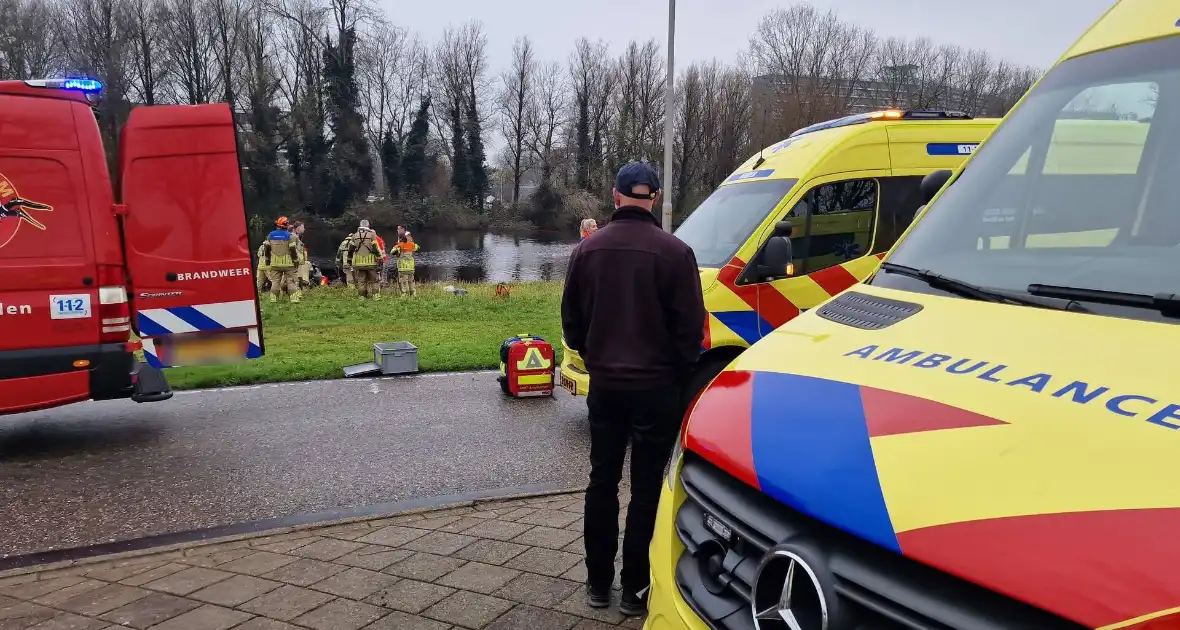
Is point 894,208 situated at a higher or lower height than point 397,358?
higher

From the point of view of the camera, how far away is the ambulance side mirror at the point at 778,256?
550 centimetres

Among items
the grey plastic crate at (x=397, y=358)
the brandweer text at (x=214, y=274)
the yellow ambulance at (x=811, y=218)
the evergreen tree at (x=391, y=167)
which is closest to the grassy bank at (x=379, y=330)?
the grey plastic crate at (x=397, y=358)

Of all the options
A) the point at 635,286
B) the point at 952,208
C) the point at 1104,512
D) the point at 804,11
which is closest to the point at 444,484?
the point at 635,286

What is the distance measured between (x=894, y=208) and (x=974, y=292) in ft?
15.1

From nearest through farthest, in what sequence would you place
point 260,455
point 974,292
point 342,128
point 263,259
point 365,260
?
point 974,292, point 260,455, point 263,259, point 365,260, point 342,128

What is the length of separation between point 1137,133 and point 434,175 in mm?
64088

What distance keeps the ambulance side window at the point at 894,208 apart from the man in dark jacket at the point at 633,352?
12.1 feet

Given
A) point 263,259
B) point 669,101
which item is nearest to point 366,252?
point 263,259

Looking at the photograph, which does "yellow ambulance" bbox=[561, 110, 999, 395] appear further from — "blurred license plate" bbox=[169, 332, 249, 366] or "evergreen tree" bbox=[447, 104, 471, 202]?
"evergreen tree" bbox=[447, 104, 471, 202]

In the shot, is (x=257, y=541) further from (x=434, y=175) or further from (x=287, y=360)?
(x=434, y=175)

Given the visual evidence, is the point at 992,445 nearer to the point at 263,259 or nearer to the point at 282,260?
the point at 282,260

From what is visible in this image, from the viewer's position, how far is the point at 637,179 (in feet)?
11.5

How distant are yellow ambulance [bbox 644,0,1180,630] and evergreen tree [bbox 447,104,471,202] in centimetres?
6393

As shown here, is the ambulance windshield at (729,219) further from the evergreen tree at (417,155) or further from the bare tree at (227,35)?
the evergreen tree at (417,155)
